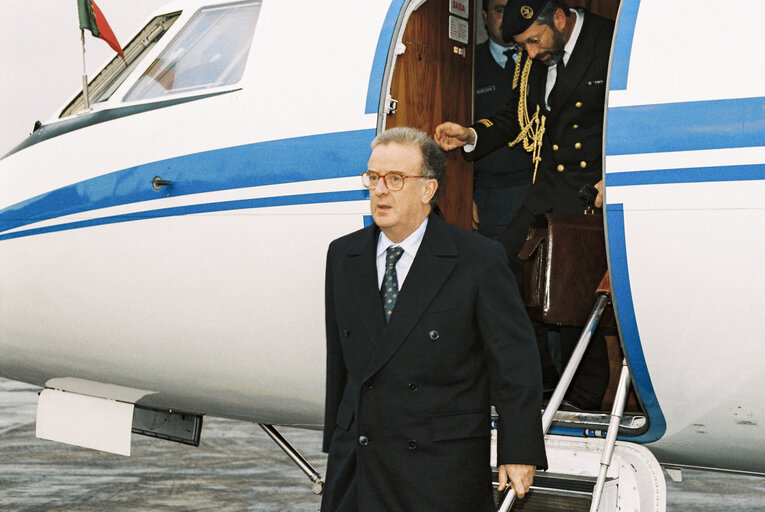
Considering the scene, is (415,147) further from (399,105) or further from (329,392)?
(399,105)

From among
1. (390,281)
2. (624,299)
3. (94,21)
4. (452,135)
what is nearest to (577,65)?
(452,135)

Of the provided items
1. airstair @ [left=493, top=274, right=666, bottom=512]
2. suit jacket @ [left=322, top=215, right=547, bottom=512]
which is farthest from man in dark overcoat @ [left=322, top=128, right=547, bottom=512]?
airstair @ [left=493, top=274, right=666, bottom=512]

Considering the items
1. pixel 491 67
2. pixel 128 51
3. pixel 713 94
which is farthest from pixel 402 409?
pixel 128 51

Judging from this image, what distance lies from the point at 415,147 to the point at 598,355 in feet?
7.26

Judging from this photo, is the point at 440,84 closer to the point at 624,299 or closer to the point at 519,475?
the point at 624,299

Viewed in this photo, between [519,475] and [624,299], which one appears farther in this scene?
[624,299]

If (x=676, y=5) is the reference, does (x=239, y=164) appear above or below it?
below

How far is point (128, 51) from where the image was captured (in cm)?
634

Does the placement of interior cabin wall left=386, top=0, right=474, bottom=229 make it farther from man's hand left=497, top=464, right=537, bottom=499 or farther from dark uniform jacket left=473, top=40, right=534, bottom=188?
man's hand left=497, top=464, right=537, bottom=499

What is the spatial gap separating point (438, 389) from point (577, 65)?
2.51 metres

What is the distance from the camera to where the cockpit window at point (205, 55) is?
541cm

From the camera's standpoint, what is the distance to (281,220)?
480cm

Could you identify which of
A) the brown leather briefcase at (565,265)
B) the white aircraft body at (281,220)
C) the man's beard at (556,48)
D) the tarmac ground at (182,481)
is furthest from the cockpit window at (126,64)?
the tarmac ground at (182,481)

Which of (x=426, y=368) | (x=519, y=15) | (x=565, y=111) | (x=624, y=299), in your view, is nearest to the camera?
(x=426, y=368)
